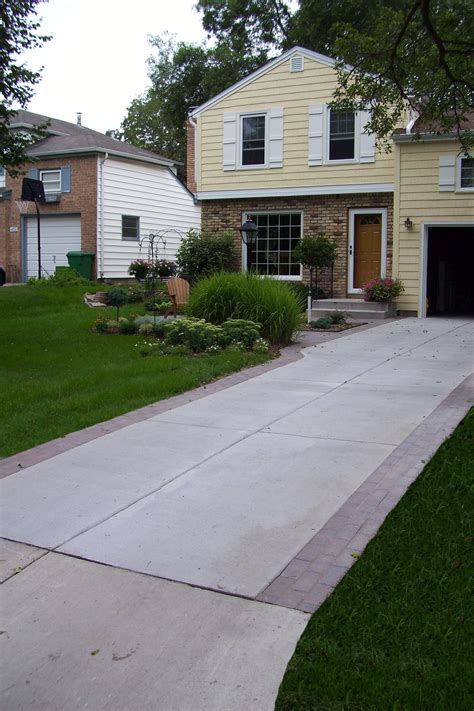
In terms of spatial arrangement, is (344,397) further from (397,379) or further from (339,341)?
(339,341)

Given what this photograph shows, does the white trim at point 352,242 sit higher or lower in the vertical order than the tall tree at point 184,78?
lower

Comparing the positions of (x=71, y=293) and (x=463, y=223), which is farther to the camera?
(x=71, y=293)

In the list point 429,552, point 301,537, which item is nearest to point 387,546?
point 429,552

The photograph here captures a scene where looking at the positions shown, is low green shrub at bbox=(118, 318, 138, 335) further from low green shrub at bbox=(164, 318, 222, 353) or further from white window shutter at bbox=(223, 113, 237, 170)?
white window shutter at bbox=(223, 113, 237, 170)

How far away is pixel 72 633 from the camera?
10.8ft

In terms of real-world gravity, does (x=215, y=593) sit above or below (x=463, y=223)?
below

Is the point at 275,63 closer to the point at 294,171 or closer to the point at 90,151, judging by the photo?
the point at 294,171

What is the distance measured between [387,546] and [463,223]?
44.9ft

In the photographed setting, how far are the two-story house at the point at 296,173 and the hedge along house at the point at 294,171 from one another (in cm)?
3

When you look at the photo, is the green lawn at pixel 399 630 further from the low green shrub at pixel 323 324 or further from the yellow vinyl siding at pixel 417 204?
the yellow vinyl siding at pixel 417 204

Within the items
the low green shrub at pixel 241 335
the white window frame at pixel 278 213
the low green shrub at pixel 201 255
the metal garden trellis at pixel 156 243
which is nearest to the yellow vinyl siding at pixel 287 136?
the white window frame at pixel 278 213

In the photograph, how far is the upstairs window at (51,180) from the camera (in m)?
22.5

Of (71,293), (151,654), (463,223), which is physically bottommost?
(151,654)

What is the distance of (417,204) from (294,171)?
371cm
